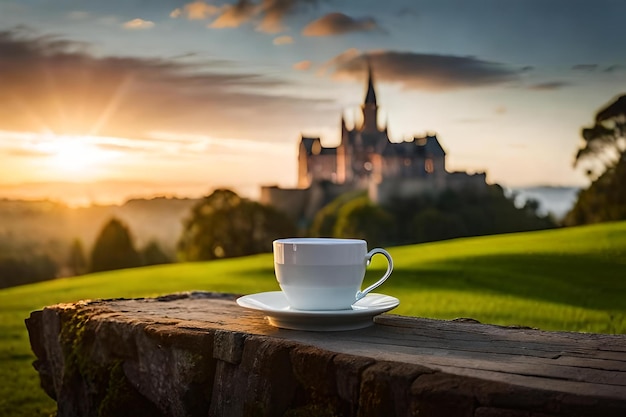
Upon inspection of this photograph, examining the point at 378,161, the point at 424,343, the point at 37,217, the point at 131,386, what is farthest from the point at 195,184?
the point at 424,343

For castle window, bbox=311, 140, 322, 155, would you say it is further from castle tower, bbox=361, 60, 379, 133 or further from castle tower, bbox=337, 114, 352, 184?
castle tower, bbox=361, 60, 379, 133

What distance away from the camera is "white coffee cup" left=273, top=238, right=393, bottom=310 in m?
2.13

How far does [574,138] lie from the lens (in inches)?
287

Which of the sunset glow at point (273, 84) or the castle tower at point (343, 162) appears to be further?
the castle tower at point (343, 162)

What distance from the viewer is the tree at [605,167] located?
23.8 feet

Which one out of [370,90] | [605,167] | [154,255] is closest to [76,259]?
[154,255]

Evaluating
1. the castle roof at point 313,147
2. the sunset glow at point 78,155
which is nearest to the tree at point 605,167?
the castle roof at point 313,147

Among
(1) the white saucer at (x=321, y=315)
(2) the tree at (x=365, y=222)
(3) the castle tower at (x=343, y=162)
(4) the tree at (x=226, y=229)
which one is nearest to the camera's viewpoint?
(1) the white saucer at (x=321, y=315)

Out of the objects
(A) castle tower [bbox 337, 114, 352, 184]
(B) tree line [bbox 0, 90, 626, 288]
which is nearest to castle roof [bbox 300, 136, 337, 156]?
(A) castle tower [bbox 337, 114, 352, 184]

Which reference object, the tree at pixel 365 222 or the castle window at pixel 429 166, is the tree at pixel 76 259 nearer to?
the tree at pixel 365 222

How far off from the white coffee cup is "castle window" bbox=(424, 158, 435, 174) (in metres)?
6.82

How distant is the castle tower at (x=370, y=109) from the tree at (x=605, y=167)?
221cm

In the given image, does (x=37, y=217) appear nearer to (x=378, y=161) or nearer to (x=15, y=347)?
(x=15, y=347)

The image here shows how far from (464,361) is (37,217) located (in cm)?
714
